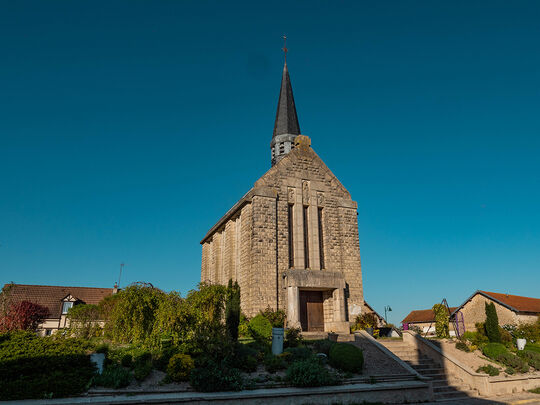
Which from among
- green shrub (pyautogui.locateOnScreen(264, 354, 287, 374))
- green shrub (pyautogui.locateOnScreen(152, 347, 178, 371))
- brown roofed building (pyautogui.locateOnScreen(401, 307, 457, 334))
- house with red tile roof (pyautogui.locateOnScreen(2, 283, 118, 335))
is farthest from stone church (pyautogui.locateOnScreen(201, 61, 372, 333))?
brown roofed building (pyautogui.locateOnScreen(401, 307, 457, 334))

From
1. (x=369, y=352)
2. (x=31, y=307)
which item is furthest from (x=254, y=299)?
(x=31, y=307)

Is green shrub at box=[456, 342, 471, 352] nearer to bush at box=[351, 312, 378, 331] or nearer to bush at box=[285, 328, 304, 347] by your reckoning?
bush at box=[351, 312, 378, 331]

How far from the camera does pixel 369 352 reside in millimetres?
15086

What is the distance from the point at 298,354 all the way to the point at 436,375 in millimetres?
5446

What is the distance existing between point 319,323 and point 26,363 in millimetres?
13961

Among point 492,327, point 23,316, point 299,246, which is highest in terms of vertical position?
point 299,246

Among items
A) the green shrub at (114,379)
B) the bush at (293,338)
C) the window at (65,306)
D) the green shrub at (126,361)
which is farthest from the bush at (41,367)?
the window at (65,306)

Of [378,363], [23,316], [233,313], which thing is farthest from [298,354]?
[23,316]

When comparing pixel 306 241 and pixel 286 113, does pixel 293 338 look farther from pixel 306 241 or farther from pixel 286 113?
pixel 286 113

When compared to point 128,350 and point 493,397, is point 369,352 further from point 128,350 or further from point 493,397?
point 128,350

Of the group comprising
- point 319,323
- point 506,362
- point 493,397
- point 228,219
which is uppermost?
point 228,219

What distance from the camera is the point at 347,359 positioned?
1262 cm

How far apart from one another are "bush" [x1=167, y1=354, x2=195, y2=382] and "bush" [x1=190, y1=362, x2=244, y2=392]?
252 millimetres

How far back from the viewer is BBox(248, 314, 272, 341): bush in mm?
17344
